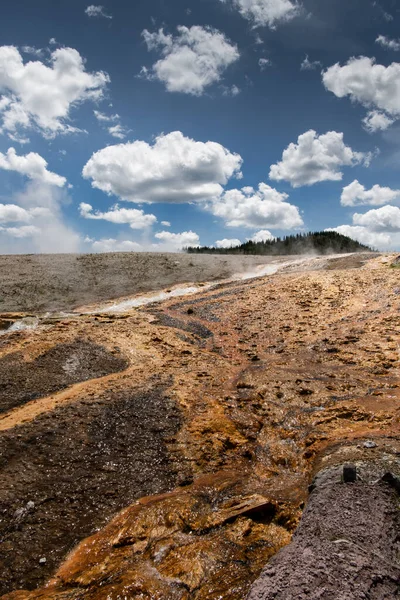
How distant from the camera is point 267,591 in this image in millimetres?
3842

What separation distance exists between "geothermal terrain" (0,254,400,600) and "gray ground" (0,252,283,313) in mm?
7041

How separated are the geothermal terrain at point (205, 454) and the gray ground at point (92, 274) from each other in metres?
7.04

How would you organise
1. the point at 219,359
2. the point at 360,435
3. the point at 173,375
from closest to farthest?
the point at 360,435 → the point at 173,375 → the point at 219,359

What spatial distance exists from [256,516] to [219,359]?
24.5ft

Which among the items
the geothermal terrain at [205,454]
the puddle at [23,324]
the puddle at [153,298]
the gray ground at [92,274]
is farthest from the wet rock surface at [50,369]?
the gray ground at [92,274]

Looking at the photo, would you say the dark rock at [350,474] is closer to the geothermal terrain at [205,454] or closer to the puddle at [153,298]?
the geothermal terrain at [205,454]

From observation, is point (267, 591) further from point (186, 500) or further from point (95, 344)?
point (95, 344)

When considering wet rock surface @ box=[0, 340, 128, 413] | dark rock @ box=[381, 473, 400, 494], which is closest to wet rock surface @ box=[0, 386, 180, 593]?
wet rock surface @ box=[0, 340, 128, 413]

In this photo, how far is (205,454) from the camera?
7.73 m

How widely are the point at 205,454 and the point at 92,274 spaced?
75.8 feet

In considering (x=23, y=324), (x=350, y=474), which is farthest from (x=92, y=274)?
(x=350, y=474)

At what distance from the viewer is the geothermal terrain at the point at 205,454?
4.60 metres

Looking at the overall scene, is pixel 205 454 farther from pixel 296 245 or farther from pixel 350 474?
Result: pixel 296 245

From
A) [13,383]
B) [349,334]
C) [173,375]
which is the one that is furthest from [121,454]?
[349,334]
